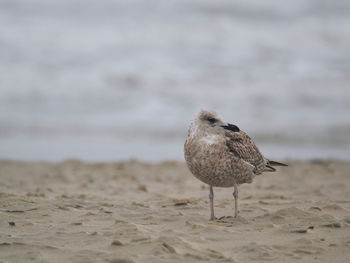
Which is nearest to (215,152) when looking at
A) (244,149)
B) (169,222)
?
(244,149)

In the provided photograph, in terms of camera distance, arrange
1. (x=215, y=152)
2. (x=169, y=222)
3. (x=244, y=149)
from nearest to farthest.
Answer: (x=169, y=222) → (x=215, y=152) → (x=244, y=149)

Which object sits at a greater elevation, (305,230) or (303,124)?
(303,124)

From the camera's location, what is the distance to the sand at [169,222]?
4836 millimetres

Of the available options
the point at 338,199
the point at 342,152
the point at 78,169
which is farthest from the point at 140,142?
the point at 338,199

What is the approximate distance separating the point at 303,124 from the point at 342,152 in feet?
7.75

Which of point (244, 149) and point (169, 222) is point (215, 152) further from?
point (169, 222)

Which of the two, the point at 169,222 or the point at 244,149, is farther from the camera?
the point at 244,149

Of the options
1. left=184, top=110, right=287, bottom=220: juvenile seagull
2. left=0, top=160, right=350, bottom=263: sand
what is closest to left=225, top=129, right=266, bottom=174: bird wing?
left=184, top=110, right=287, bottom=220: juvenile seagull

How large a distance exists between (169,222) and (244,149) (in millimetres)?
1375

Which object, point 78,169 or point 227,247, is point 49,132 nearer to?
point 78,169

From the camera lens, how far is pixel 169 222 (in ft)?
20.4

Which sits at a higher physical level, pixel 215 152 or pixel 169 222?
pixel 215 152

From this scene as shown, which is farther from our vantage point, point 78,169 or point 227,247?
point 78,169

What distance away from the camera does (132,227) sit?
5.65 metres
